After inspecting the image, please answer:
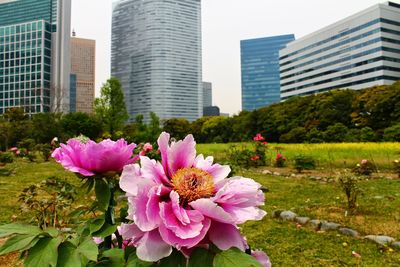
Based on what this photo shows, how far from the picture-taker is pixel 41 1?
7969 centimetres

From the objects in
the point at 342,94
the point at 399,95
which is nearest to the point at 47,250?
the point at 399,95

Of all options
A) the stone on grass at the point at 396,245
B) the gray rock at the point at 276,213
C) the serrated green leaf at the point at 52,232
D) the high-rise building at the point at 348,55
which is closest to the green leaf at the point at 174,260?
the serrated green leaf at the point at 52,232

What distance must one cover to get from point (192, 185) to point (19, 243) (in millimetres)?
310

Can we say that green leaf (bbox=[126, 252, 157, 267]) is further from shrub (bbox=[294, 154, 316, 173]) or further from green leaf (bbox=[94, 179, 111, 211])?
shrub (bbox=[294, 154, 316, 173])

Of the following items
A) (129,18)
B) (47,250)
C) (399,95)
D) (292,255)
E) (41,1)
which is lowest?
(292,255)

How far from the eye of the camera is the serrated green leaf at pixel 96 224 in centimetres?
67

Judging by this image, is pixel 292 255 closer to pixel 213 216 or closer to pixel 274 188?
pixel 213 216

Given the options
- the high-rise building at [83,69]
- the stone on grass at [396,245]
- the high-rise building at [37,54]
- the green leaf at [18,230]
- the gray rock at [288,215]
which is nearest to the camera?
the green leaf at [18,230]

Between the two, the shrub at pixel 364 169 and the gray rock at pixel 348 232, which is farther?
the shrub at pixel 364 169

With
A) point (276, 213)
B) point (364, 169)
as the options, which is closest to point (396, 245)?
point (276, 213)

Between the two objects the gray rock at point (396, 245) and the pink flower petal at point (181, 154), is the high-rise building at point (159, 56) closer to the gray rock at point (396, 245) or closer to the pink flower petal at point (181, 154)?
the gray rock at point (396, 245)

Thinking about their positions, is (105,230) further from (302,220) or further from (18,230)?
(302,220)

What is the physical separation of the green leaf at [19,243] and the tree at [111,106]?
108ft

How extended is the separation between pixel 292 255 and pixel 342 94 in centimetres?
2901
